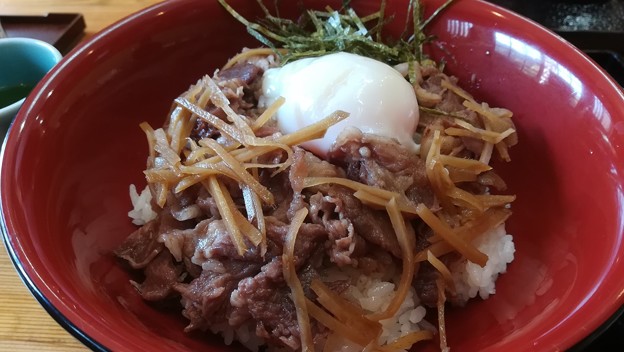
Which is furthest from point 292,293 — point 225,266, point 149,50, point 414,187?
point 149,50

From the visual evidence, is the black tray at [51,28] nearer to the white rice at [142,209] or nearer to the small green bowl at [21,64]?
the small green bowl at [21,64]

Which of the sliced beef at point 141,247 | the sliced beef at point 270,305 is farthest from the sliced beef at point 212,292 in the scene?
the sliced beef at point 141,247

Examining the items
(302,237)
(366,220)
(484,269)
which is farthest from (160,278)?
(484,269)

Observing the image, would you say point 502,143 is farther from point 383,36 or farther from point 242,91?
point 242,91

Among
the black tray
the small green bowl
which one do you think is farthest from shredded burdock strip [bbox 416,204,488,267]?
the black tray

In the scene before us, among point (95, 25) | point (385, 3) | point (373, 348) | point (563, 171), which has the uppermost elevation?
point (385, 3)

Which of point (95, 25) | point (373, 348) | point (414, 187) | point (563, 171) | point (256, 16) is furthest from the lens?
point (95, 25)
